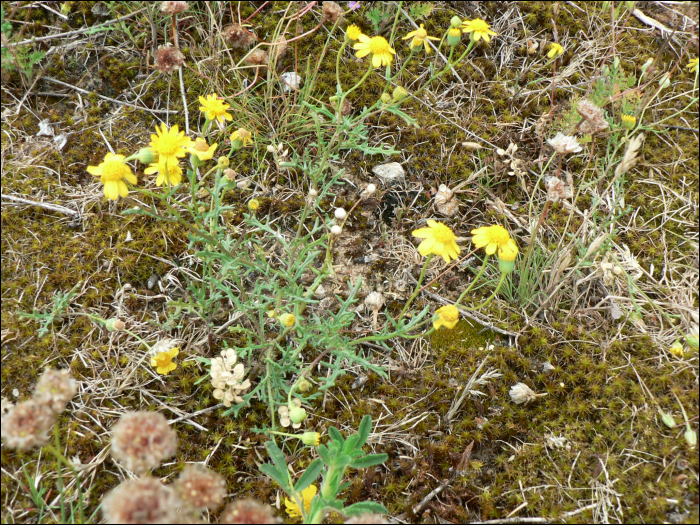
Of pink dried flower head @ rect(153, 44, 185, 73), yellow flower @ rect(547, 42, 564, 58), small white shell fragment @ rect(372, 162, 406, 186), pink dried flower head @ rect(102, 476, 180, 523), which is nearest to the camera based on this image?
pink dried flower head @ rect(102, 476, 180, 523)

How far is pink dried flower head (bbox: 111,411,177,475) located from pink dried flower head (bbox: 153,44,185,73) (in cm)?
181

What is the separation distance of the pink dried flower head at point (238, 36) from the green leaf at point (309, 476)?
2149 millimetres

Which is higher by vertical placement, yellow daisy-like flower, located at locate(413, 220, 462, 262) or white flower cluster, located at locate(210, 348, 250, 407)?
yellow daisy-like flower, located at locate(413, 220, 462, 262)

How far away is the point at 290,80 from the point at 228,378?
1.68m

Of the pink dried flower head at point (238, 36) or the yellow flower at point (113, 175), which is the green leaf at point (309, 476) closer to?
the yellow flower at point (113, 175)

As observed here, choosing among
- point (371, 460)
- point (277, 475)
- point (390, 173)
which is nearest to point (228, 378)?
point (277, 475)

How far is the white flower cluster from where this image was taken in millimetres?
1887

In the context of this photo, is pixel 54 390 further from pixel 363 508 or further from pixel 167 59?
pixel 167 59

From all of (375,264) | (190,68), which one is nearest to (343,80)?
(190,68)

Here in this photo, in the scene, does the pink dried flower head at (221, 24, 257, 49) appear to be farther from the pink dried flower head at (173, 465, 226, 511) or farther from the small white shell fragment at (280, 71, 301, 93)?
the pink dried flower head at (173, 465, 226, 511)

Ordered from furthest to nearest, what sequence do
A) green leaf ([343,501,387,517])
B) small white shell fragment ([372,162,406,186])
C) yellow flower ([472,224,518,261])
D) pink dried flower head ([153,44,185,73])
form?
small white shell fragment ([372,162,406,186]) < pink dried flower head ([153,44,185,73]) < yellow flower ([472,224,518,261]) < green leaf ([343,501,387,517])

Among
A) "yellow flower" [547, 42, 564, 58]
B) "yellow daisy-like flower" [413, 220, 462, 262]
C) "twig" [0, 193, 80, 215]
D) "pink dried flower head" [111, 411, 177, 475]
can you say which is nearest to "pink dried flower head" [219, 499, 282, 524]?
"pink dried flower head" [111, 411, 177, 475]

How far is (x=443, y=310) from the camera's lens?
169 centimetres

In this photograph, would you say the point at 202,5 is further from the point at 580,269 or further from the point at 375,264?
the point at 580,269
